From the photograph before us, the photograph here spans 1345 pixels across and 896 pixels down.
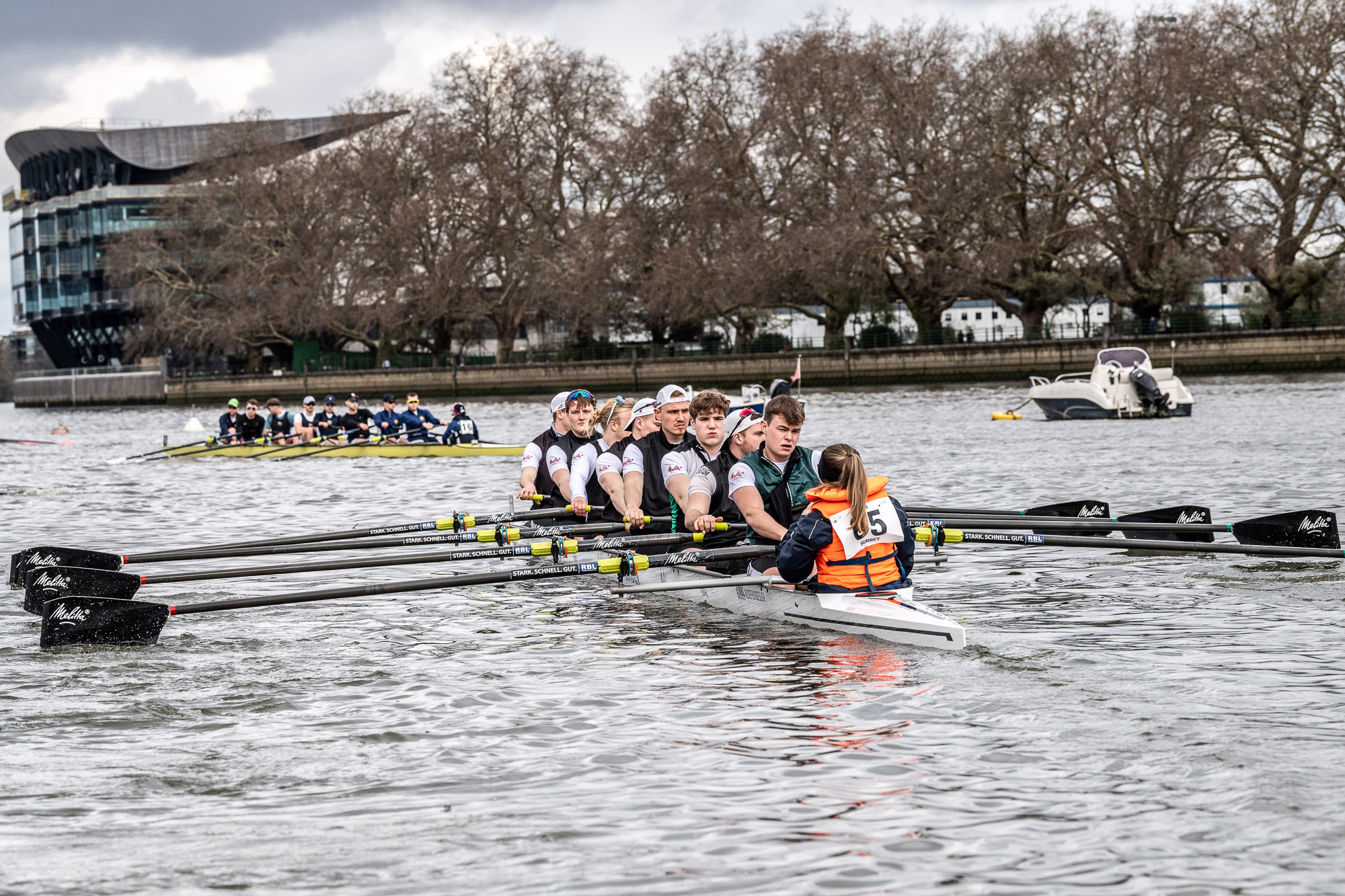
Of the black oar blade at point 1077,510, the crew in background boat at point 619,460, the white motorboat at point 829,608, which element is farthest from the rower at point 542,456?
the black oar blade at point 1077,510

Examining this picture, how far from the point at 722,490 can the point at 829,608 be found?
6.23ft

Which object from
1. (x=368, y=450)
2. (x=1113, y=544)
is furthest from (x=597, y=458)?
(x=368, y=450)

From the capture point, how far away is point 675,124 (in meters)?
67.3

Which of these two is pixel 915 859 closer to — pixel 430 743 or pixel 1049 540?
pixel 430 743

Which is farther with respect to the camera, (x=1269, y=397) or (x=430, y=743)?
(x=1269, y=397)

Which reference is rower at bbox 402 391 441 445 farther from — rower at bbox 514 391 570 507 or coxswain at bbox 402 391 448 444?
rower at bbox 514 391 570 507

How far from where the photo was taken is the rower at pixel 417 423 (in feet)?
106

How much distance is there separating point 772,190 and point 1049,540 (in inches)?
2190

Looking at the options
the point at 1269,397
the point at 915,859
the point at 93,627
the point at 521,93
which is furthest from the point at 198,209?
the point at 915,859

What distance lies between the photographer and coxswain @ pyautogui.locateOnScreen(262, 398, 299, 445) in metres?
32.7

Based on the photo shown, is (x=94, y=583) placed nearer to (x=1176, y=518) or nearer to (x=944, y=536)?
(x=944, y=536)

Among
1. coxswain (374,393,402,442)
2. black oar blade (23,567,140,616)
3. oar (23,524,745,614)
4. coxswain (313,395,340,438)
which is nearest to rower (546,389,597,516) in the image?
oar (23,524,745,614)

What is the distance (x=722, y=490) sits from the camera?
11.6 m

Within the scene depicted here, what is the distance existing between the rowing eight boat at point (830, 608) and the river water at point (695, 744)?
5.4 inches
